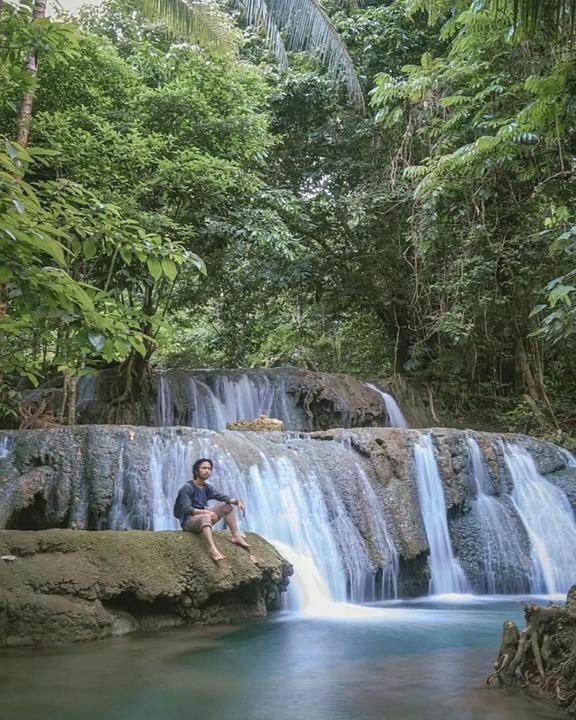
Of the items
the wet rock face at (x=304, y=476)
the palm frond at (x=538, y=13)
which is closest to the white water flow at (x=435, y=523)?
the wet rock face at (x=304, y=476)

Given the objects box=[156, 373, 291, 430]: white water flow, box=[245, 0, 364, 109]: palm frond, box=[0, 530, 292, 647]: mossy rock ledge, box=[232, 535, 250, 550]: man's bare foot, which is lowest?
box=[0, 530, 292, 647]: mossy rock ledge

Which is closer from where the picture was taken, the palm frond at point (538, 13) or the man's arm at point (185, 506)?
the palm frond at point (538, 13)

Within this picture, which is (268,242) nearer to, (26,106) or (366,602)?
(26,106)

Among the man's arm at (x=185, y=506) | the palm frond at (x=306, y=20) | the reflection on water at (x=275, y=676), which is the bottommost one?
the reflection on water at (x=275, y=676)

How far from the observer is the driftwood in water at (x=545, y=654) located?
410cm

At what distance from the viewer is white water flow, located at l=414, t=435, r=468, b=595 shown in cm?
988

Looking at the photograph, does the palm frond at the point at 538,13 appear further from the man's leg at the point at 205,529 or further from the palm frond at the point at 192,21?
the palm frond at the point at 192,21

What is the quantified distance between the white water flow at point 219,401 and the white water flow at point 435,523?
14.5 ft

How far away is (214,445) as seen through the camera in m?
9.51

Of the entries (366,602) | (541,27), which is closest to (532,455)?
(366,602)

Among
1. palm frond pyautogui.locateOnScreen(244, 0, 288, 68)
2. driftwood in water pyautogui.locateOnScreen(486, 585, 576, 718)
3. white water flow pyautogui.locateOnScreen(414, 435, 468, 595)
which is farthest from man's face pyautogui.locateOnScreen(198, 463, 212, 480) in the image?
palm frond pyautogui.locateOnScreen(244, 0, 288, 68)

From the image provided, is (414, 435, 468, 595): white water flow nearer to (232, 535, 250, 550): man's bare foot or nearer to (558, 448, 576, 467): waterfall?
(558, 448, 576, 467): waterfall

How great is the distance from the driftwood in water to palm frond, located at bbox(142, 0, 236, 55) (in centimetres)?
950

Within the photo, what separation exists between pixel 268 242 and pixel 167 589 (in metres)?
7.65
